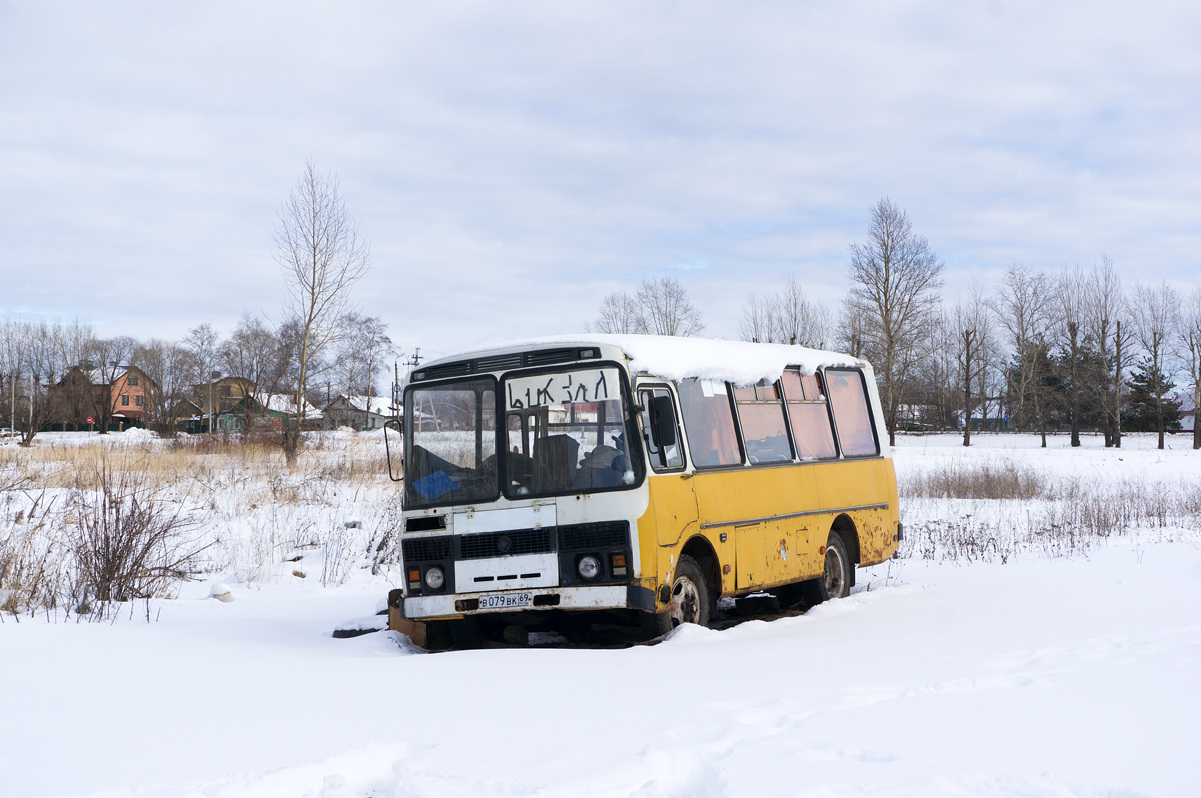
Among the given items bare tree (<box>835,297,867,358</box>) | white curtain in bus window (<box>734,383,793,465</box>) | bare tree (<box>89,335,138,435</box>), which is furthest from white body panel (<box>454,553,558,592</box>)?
bare tree (<box>89,335,138,435</box>)

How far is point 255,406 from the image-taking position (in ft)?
98.1

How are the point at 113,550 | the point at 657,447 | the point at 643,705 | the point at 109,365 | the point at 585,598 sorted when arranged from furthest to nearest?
the point at 109,365
the point at 113,550
the point at 657,447
the point at 585,598
the point at 643,705

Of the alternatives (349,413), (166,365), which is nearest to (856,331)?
(349,413)

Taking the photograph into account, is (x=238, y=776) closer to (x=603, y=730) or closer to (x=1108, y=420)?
(x=603, y=730)

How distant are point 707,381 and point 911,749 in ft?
17.6

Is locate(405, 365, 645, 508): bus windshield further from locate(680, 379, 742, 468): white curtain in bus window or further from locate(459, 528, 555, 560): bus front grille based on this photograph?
locate(680, 379, 742, 468): white curtain in bus window

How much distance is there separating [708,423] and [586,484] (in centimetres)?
162

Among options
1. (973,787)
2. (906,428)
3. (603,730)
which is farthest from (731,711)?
(906,428)

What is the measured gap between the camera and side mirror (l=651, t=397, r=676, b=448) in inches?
332

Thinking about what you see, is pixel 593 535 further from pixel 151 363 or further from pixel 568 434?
pixel 151 363

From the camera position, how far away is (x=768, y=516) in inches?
403

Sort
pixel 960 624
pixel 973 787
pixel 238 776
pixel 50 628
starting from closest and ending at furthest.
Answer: pixel 973 787, pixel 238 776, pixel 50 628, pixel 960 624

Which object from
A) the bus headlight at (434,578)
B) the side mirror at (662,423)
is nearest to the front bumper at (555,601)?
the bus headlight at (434,578)

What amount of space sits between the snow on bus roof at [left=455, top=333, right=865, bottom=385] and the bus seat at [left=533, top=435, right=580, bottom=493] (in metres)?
0.83
